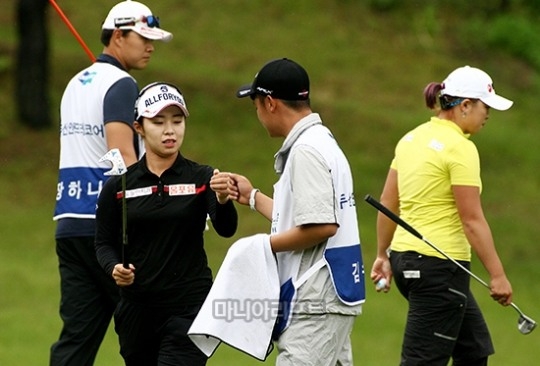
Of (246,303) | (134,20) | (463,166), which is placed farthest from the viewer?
(134,20)

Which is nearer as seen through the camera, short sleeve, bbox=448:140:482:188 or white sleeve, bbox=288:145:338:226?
white sleeve, bbox=288:145:338:226

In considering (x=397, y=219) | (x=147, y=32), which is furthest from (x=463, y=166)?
(x=147, y=32)

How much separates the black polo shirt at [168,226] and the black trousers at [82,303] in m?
1.02

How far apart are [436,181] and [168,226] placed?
1777 mm

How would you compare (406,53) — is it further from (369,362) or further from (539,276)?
(369,362)

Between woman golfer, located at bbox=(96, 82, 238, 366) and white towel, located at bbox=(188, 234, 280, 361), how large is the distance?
0.49 m

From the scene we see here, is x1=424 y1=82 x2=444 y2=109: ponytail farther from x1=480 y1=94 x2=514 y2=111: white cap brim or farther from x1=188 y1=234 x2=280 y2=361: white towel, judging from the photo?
x1=188 y1=234 x2=280 y2=361: white towel

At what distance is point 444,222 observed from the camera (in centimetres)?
752

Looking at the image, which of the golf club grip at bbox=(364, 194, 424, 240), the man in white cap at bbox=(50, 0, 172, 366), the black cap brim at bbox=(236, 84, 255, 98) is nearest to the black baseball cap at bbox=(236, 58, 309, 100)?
the black cap brim at bbox=(236, 84, 255, 98)

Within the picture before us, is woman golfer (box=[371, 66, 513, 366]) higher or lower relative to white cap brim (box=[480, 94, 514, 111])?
lower

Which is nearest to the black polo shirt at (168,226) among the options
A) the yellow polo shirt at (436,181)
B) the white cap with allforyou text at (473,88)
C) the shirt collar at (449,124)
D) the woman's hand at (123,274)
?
the woman's hand at (123,274)

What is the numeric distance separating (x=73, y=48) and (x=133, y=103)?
13.8 m

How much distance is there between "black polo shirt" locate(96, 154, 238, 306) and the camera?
21.0ft

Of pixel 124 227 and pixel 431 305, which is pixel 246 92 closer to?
pixel 124 227
